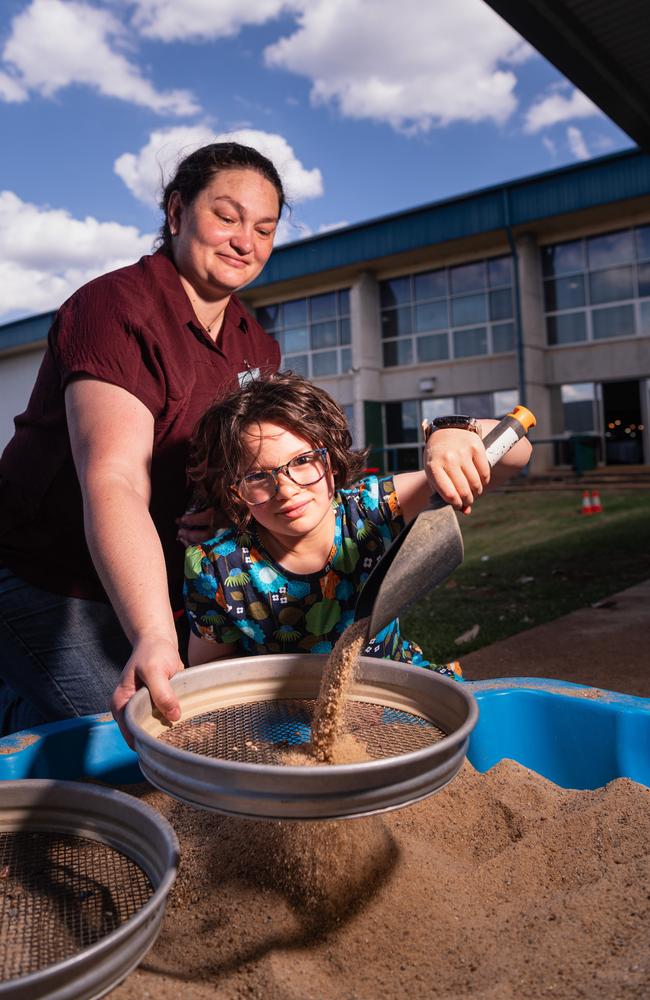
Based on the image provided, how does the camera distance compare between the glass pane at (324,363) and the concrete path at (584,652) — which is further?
the glass pane at (324,363)

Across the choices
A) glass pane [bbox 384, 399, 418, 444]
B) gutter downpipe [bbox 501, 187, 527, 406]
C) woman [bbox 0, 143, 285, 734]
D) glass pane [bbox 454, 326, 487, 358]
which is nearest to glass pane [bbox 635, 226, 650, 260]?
gutter downpipe [bbox 501, 187, 527, 406]

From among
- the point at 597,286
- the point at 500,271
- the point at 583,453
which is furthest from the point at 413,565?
the point at 500,271

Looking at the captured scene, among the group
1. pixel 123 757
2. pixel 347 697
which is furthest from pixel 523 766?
pixel 123 757

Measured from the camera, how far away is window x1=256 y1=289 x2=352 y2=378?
16656 millimetres

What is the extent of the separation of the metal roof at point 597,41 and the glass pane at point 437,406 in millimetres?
10736

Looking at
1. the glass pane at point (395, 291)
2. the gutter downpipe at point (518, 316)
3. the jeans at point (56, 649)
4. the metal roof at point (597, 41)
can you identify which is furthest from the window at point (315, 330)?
the jeans at point (56, 649)

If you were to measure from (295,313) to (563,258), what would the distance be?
6044mm

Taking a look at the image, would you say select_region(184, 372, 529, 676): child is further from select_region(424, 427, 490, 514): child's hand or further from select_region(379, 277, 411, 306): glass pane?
select_region(379, 277, 411, 306): glass pane

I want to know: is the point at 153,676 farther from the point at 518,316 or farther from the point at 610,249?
the point at 610,249

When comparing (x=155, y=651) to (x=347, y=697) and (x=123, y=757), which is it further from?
(x=123, y=757)

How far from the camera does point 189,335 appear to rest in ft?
6.16

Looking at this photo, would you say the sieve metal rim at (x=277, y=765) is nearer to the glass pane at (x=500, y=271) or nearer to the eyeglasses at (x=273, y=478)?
the eyeglasses at (x=273, y=478)

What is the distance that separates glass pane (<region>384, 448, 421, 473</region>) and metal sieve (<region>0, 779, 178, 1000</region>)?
14.6 metres

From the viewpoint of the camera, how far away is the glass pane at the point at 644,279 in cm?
1319
